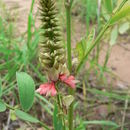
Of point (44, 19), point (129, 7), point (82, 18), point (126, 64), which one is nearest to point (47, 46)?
point (44, 19)

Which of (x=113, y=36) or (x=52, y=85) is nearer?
(x=52, y=85)

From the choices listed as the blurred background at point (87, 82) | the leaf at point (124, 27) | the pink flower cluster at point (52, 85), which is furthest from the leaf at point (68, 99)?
the leaf at point (124, 27)

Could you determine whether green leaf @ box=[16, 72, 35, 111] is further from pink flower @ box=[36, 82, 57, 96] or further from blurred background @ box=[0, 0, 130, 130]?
blurred background @ box=[0, 0, 130, 130]

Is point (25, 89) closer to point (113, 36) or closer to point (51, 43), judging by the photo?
point (51, 43)

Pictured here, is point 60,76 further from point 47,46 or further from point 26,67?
point 26,67

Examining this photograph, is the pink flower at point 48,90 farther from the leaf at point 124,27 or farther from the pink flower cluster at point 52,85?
the leaf at point 124,27

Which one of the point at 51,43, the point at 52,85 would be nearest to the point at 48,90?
the point at 52,85

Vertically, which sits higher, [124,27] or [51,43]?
[51,43]

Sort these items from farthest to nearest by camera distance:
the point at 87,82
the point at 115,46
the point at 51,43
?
the point at 115,46
the point at 87,82
the point at 51,43

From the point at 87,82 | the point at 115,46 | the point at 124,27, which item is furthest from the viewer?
the point at 115,46
